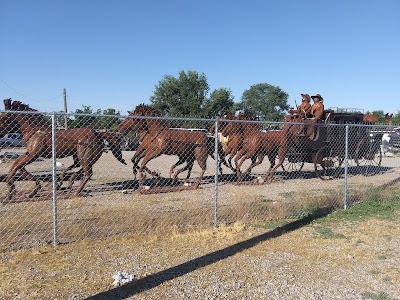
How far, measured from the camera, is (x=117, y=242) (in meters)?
5.64

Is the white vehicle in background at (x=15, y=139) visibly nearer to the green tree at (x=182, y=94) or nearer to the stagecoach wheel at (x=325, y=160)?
the stagecoach wheel at (x=325, y=160)

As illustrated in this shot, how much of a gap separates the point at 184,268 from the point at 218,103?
47.2m

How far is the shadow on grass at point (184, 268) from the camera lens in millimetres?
3895

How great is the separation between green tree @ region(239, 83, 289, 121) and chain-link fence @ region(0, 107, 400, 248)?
63.2 meters

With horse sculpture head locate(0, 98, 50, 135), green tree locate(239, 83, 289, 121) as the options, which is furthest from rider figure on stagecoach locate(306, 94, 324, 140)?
green tree locate(239, 83, 289, 121)

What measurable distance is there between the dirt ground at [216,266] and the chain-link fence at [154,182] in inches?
26.7

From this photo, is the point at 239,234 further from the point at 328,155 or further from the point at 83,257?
the point at 328,155

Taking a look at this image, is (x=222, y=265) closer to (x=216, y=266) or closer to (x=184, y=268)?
(x=216, y=266)

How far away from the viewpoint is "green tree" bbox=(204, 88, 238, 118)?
1971 inches

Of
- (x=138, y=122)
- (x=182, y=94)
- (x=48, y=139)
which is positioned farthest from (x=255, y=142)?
(x=182, y=94)

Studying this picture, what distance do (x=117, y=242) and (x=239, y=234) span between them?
1960 millimetres

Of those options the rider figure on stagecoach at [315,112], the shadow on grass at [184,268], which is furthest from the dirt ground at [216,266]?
the rider figure on stagecoach at [315,112]

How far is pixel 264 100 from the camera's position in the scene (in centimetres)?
8056

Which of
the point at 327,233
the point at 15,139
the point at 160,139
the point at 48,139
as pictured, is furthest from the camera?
the point at 15,139
